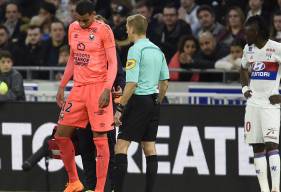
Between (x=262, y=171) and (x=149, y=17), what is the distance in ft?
18.8

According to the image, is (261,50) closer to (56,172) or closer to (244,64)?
(244,64)

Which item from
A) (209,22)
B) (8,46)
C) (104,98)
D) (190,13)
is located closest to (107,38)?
(104,98)

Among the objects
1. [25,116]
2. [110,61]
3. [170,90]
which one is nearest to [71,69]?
[110,61]

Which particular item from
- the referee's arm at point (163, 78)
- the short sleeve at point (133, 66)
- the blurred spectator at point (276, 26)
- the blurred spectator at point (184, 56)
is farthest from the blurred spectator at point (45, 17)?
the short sleeve at point (133, 66)

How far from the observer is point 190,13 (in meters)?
16.8

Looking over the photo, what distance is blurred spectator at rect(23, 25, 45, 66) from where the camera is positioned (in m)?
16.6

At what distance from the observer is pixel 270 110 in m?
11.7

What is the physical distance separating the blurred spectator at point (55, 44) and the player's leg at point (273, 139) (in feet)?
18.1

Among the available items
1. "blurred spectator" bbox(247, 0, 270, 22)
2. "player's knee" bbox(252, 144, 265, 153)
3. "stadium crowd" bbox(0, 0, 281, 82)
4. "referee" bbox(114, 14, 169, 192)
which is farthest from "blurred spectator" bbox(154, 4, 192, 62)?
"referee" bbox(114, 14, 169, 192)

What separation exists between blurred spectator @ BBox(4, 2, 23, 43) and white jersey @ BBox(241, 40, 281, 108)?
717 centimetres

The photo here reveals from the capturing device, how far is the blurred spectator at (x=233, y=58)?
14242 millimetres

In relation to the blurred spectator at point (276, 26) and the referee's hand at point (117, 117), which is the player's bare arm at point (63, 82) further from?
the blurred spectator at point (276, 26)

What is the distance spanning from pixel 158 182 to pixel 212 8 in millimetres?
4698

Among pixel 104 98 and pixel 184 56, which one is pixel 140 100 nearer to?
pixel 104 98
